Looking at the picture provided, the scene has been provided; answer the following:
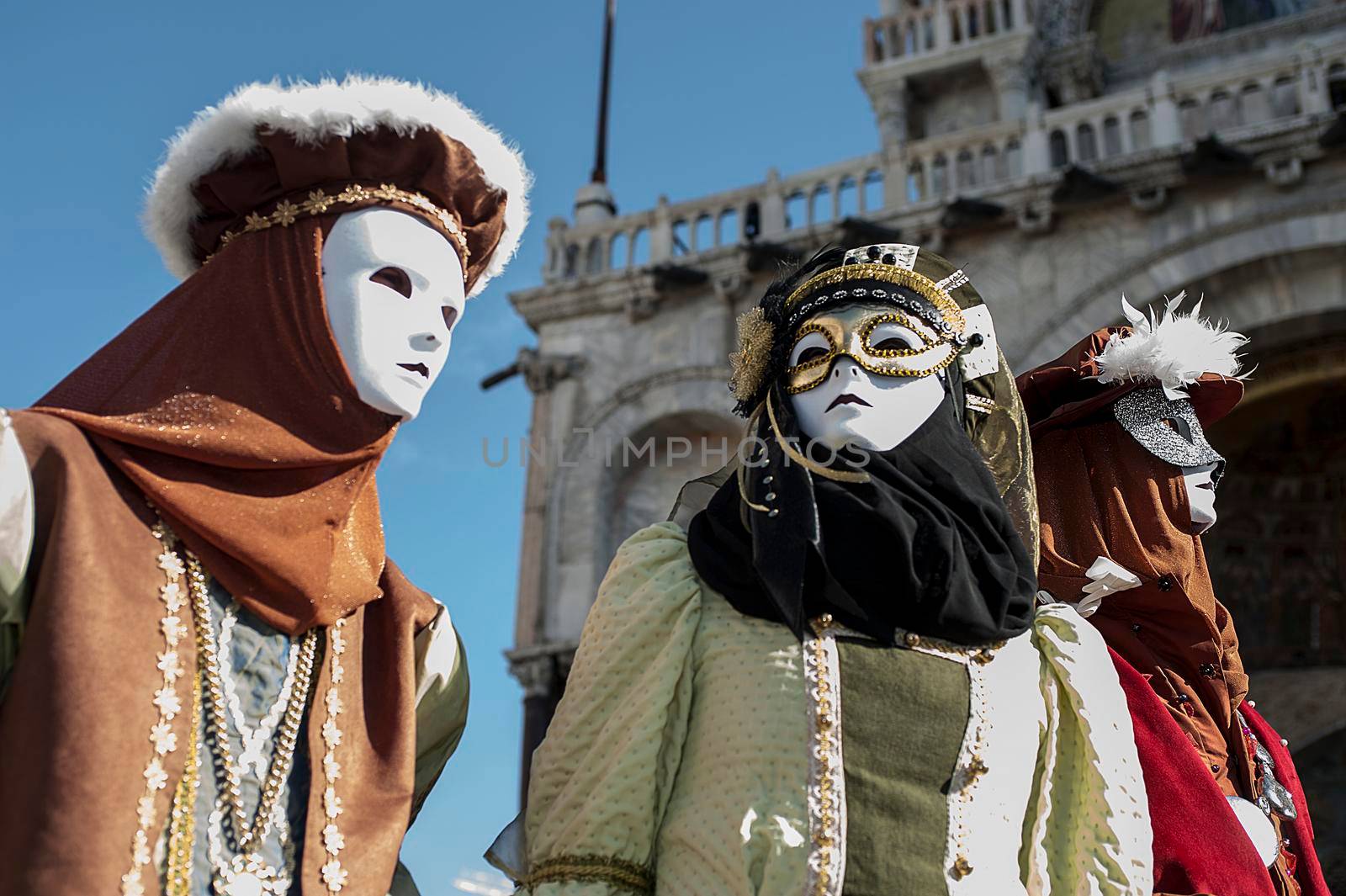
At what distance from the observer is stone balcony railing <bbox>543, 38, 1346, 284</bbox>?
7.80 metres

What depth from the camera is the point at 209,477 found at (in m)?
2.01

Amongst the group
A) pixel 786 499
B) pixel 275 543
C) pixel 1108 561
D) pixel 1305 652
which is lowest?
pixel 275 543

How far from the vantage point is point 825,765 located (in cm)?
212

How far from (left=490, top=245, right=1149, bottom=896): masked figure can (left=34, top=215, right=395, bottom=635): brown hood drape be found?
49cm

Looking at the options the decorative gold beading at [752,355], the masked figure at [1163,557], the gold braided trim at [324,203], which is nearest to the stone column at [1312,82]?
the masked figure at [1163,557]

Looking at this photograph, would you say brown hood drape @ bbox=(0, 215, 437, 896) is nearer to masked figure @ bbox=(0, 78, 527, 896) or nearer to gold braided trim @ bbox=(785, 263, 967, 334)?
masked figure @ bbox=(0, 78, 527, 896)

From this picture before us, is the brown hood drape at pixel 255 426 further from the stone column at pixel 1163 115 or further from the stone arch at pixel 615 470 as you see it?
the stone column at pixel 1163 115

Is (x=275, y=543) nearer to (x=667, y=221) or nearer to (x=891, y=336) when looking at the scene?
(x=891, y=336)

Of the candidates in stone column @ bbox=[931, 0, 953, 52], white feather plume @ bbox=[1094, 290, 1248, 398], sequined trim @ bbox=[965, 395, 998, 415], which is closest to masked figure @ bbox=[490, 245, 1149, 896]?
sequined trim @ bbox=[965, 395, 998, 415]

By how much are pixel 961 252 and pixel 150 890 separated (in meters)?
7.01

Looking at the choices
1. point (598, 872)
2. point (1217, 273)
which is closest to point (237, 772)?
point (598, 872)

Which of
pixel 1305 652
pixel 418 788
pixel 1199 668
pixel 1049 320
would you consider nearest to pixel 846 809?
pixel 418 788

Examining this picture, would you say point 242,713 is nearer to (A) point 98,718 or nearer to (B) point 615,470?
(A) point 98,718

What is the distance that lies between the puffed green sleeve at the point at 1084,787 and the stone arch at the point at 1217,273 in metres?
5.29
